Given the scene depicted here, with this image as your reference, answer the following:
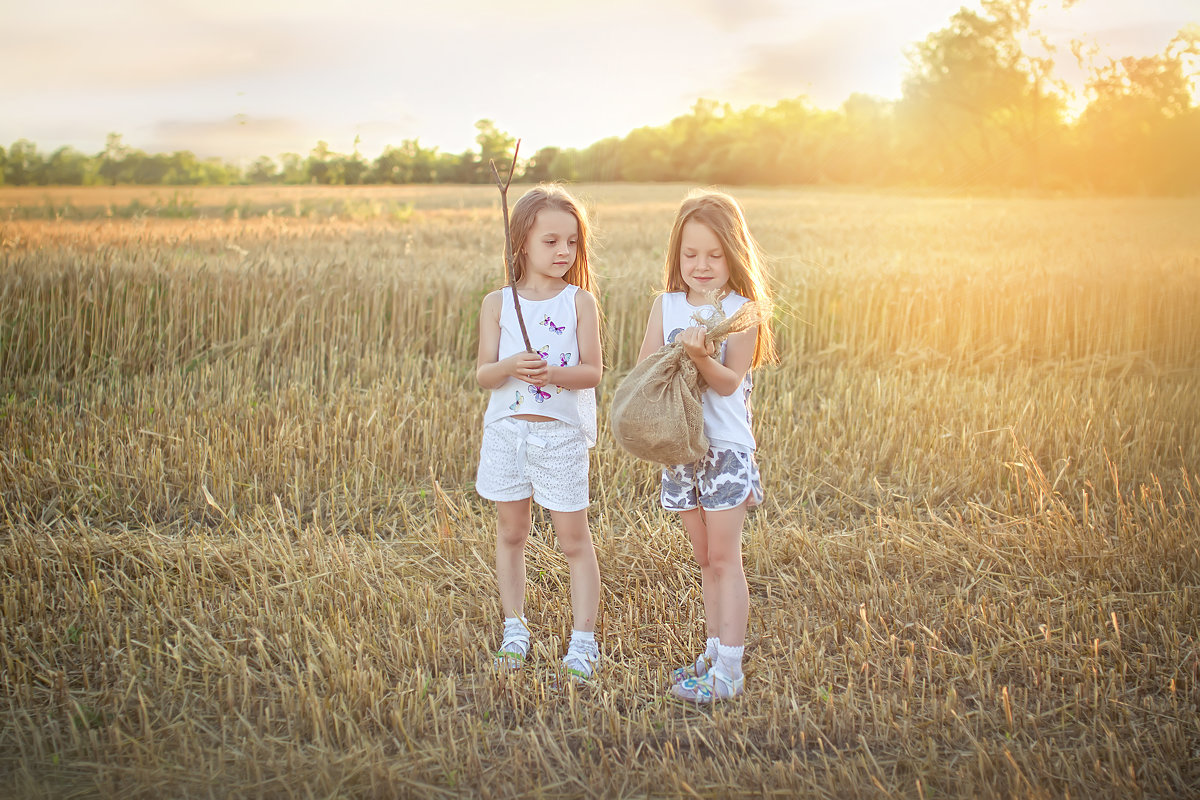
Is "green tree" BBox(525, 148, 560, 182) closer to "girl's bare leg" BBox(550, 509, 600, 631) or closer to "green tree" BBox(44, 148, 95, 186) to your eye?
"girl's bare leg" BBox(550, 509, 600, 631)

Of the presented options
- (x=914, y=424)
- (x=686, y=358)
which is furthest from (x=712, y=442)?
(x=914, y=424)

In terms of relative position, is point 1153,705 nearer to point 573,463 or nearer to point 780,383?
point 573,463

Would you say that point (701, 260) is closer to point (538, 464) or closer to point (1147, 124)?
point (538, 464)

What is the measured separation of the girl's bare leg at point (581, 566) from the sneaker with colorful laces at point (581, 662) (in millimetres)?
69

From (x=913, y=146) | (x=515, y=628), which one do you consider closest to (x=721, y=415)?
(x=515, y=628)

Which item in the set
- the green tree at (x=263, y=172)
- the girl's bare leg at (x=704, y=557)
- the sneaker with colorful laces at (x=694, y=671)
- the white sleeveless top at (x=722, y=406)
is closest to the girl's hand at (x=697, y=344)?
the white sleeveless top at (x=722, y=406)

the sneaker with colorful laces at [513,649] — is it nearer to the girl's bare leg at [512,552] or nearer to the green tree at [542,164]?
the girl's bare leg at [512,552]

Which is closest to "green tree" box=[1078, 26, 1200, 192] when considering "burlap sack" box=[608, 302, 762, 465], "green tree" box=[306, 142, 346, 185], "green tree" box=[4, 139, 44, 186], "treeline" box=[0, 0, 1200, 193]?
"treeline" box=[0, 0, 1200, 193]

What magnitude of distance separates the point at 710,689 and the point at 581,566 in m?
0.61

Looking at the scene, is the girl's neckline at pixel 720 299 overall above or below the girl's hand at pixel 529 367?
above

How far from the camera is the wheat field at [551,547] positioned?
243cm

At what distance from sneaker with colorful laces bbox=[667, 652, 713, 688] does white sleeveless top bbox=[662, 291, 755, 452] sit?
30.2 inches

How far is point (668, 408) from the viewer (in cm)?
252

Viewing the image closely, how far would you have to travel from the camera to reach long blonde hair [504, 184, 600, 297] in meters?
2.81
